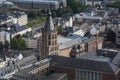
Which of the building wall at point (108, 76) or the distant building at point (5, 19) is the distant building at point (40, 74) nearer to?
the building wall at point (108, 76)

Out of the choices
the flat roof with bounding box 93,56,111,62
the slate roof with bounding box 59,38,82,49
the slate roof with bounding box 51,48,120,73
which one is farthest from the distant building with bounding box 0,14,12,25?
the slate roof with bounding box 51,48,120,73

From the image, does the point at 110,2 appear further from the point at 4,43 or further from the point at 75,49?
the point at 75,49

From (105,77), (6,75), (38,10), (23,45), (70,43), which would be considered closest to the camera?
(105,77)

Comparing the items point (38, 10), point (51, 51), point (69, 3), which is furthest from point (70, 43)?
point (69, 3)

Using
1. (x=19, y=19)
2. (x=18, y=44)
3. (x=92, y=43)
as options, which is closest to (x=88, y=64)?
(x=92, y=43)

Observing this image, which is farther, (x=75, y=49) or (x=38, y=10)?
(x=38, y=10)

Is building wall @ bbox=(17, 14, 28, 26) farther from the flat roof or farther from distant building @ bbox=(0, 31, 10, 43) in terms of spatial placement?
the flat roof
